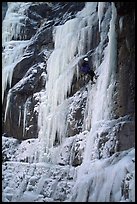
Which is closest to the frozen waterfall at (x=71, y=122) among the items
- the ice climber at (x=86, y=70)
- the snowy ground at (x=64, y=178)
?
the snowy ground at (x=64, y=178)

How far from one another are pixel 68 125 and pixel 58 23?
16.6ft

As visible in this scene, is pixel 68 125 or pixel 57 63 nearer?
pixel 68 125

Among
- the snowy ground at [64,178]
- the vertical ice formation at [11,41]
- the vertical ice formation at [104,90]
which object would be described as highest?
the vertical ice formation at [11,41]

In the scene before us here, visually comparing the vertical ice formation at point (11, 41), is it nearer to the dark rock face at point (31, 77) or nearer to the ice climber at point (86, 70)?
the dark rock face at point (31, 77)

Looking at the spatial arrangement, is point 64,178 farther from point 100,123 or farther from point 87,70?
point 87,70

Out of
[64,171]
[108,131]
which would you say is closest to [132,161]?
[108,131]

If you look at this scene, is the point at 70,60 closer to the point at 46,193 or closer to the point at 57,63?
the point at 57,63

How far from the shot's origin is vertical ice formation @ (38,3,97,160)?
517 inches

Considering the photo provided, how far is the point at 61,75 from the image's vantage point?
1348cm

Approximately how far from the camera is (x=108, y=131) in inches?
400

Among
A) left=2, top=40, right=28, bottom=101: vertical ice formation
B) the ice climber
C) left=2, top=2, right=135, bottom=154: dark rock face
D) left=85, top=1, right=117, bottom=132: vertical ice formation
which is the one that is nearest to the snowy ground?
left=2, top=2, right=135, bottom=154: dark rock face

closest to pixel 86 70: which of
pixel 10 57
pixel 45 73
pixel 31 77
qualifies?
pixel 45 73

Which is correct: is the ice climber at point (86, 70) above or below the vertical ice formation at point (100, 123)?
above

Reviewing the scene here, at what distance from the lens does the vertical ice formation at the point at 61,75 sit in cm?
1312
